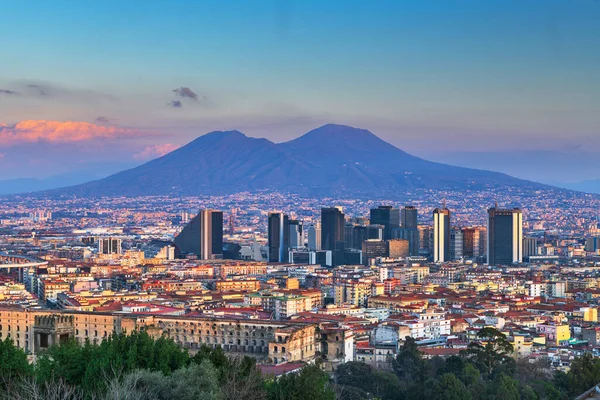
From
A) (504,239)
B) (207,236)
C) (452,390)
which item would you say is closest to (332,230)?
(207,236)

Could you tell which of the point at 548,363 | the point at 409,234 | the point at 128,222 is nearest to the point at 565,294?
the point at 548,363

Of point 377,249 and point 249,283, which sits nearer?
point 249,283

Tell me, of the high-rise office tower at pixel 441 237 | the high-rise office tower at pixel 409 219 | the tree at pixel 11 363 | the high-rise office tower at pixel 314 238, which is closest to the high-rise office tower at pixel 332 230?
the high-rise office tower at pixel 314 238

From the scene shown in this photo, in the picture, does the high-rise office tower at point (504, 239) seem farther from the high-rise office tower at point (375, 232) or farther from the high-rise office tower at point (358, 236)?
the high-rise office tower at point (358, 236)

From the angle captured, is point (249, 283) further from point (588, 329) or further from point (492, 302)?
point (588, 329)

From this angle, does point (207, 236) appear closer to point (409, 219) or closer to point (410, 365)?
point (409, 219)

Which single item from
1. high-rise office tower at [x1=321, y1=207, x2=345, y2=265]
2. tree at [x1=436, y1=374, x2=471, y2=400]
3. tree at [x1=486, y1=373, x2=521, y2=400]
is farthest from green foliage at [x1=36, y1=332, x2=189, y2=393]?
high-rise office tower at [x1=321, y1=207, x2=345, y2=265]
